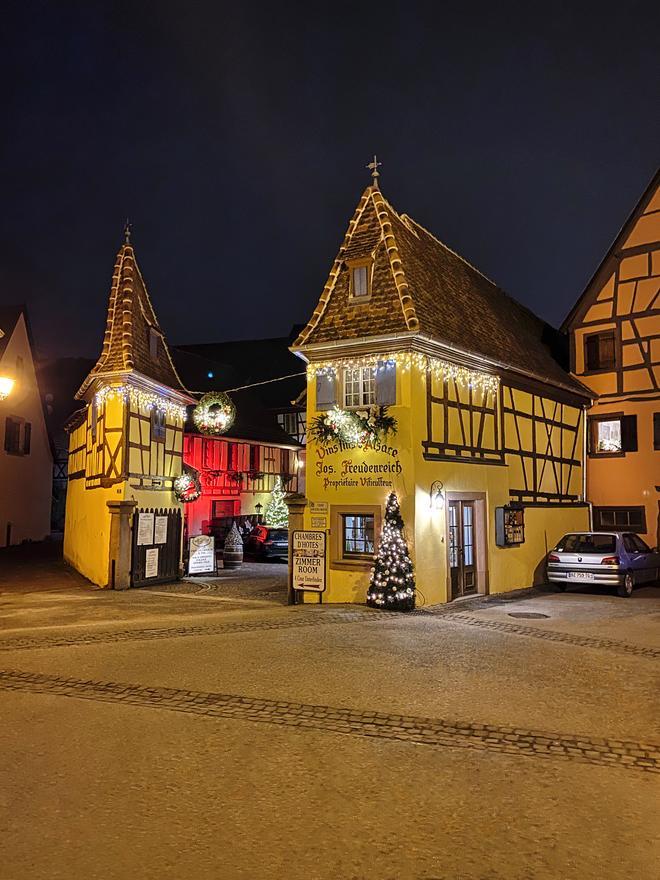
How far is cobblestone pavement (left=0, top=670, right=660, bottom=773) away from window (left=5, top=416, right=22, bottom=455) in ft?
87.8

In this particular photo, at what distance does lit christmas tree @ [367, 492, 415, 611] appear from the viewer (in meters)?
14.4

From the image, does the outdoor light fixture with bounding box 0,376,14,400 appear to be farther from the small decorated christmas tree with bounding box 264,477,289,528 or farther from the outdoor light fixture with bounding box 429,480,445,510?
the small decorated christmas tree with bounding box 264,477,289,528

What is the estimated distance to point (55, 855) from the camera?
A: 4375mm

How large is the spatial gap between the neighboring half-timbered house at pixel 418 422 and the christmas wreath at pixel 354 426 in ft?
0.30

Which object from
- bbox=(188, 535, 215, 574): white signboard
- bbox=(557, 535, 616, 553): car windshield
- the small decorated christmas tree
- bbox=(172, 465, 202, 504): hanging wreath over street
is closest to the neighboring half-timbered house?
bbox=(557, 535, 616, 553): car windshield

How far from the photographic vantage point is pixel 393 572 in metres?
14.5

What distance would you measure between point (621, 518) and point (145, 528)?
14.7 m

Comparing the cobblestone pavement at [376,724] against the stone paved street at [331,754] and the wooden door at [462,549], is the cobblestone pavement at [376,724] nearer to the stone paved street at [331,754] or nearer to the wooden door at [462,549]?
the stone paved street at [331,754]

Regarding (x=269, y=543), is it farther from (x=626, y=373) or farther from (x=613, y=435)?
(x=626, y=373)

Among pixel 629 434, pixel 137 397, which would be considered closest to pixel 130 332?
pixel 137 397

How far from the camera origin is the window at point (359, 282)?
54.1 ft

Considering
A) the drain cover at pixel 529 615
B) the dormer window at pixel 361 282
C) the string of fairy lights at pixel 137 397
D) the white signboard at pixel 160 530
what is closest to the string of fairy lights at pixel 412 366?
the dormer window at pixel 361 282

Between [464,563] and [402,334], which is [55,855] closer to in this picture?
[402,334]

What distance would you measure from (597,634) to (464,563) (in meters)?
5.07
